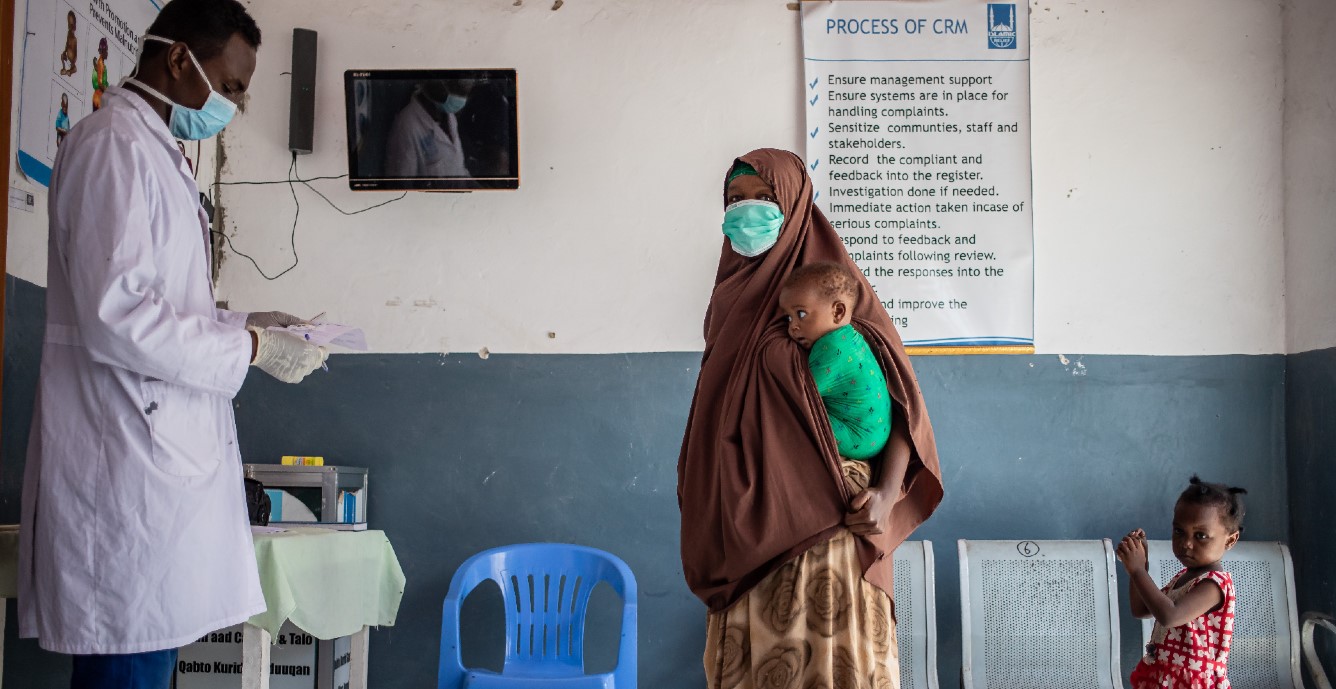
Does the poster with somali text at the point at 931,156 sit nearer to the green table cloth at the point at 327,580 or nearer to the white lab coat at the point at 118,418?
the green table cloth at the point at 327,580

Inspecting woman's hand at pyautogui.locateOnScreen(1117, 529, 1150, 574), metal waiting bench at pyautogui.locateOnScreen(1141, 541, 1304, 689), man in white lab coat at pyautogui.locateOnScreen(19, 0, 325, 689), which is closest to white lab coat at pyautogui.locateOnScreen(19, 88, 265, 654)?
man in white lab coat at pyautogui.locateOnScreen(19, 0, 325, 689)

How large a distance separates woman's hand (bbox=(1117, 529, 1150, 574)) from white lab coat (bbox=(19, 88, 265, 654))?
222 cm

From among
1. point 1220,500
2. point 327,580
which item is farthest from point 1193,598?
point 327,580

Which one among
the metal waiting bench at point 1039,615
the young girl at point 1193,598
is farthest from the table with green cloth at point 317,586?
the young girl at point 1193,598

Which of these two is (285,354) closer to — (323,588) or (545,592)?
(323,588)

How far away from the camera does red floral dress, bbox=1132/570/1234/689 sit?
289 cm

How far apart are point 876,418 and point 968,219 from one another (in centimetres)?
195

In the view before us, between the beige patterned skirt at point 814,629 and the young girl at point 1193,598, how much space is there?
3.41ft

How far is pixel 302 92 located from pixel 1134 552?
121 inches

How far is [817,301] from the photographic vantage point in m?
2.29

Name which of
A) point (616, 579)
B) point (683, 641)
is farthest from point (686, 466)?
point (683, 641)

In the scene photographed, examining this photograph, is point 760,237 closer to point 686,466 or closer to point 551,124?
point 686,466

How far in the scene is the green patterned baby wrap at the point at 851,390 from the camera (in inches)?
89.0

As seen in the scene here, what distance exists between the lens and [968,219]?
4.01 m
